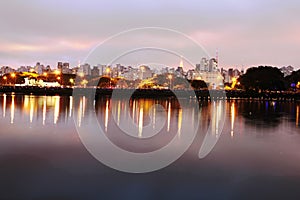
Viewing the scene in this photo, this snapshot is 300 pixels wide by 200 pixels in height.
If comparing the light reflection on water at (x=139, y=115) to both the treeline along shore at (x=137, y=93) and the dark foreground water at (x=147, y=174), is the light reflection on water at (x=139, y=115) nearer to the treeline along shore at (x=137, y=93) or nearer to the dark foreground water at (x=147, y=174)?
the dark foreground water at (x=147, y=174)

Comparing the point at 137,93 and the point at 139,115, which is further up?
the point at 137,93

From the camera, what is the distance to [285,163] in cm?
1068

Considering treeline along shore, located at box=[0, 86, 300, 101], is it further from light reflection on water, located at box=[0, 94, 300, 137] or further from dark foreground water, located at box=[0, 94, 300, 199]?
dark foreground water, located at box=[0, 94, 300, 199]

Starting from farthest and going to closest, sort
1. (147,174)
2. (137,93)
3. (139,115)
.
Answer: (137,93) → (139,115) → (147,174)

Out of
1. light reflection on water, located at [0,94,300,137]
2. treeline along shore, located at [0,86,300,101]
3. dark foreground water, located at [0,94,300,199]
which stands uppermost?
treeline along shore, located at [0,86,300,101]

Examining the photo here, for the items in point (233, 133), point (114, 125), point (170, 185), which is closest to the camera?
point (170, 185)

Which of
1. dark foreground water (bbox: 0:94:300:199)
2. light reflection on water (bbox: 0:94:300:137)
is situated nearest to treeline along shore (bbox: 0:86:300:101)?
light reflection on water (bbox: 0:94:300:137)

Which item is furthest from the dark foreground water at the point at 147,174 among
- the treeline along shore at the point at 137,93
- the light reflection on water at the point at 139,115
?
the treeline along shore at the point at 137,93

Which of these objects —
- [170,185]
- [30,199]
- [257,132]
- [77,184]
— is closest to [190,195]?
[170,185]

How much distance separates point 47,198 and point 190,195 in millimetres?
2975

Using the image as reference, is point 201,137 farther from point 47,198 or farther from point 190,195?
point 47,198

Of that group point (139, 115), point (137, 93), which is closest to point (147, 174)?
point (139, 115)

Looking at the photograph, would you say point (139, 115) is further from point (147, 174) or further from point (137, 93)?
point (137, 93)

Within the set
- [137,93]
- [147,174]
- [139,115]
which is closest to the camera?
[147,174]
